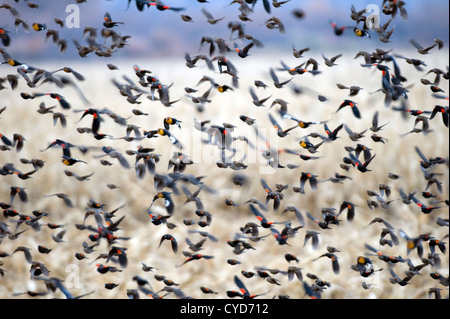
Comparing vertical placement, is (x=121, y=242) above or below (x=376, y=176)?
below

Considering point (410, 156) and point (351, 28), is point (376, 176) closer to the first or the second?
point (410, 156)

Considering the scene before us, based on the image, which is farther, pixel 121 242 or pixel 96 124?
pixel 121 242

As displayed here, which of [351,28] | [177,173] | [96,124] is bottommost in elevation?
[177,173]

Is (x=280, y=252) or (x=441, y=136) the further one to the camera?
(x=441, y=136)

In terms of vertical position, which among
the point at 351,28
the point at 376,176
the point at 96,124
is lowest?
the point at 376,176
